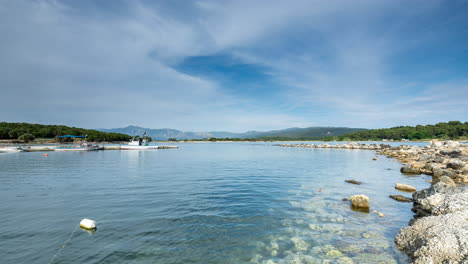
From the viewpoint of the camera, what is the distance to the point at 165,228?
9.88 metres

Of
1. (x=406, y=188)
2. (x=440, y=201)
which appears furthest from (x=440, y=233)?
(x=406, y=188)

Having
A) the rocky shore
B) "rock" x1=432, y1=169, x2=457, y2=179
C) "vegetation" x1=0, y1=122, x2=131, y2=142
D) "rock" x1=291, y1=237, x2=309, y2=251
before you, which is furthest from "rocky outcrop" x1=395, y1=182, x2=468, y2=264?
"vegetation" x1=0, y1=122, x2=131, y2=142

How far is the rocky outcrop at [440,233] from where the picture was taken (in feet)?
20.8

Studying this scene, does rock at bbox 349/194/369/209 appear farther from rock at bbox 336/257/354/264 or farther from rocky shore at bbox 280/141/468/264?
rock at bbox 336/257/354/264

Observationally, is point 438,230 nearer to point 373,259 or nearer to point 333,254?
point 373,259

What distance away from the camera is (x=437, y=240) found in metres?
6.85

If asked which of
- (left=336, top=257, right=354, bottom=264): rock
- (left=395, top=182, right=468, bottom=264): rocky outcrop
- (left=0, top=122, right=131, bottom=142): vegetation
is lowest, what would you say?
(left=336, top=257, right=354, bottom=264): rock

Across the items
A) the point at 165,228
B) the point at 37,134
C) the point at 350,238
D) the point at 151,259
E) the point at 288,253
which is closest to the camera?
the point at 151,259

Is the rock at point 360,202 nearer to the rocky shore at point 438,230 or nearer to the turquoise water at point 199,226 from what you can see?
the turquoise water at point 199,226

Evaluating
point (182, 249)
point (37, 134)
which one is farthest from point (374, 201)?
point (37, 134)

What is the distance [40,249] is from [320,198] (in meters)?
14.2

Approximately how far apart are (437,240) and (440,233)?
51 cm

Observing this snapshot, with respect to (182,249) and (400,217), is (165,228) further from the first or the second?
(400,217)

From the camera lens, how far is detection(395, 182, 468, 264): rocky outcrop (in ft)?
20.8
